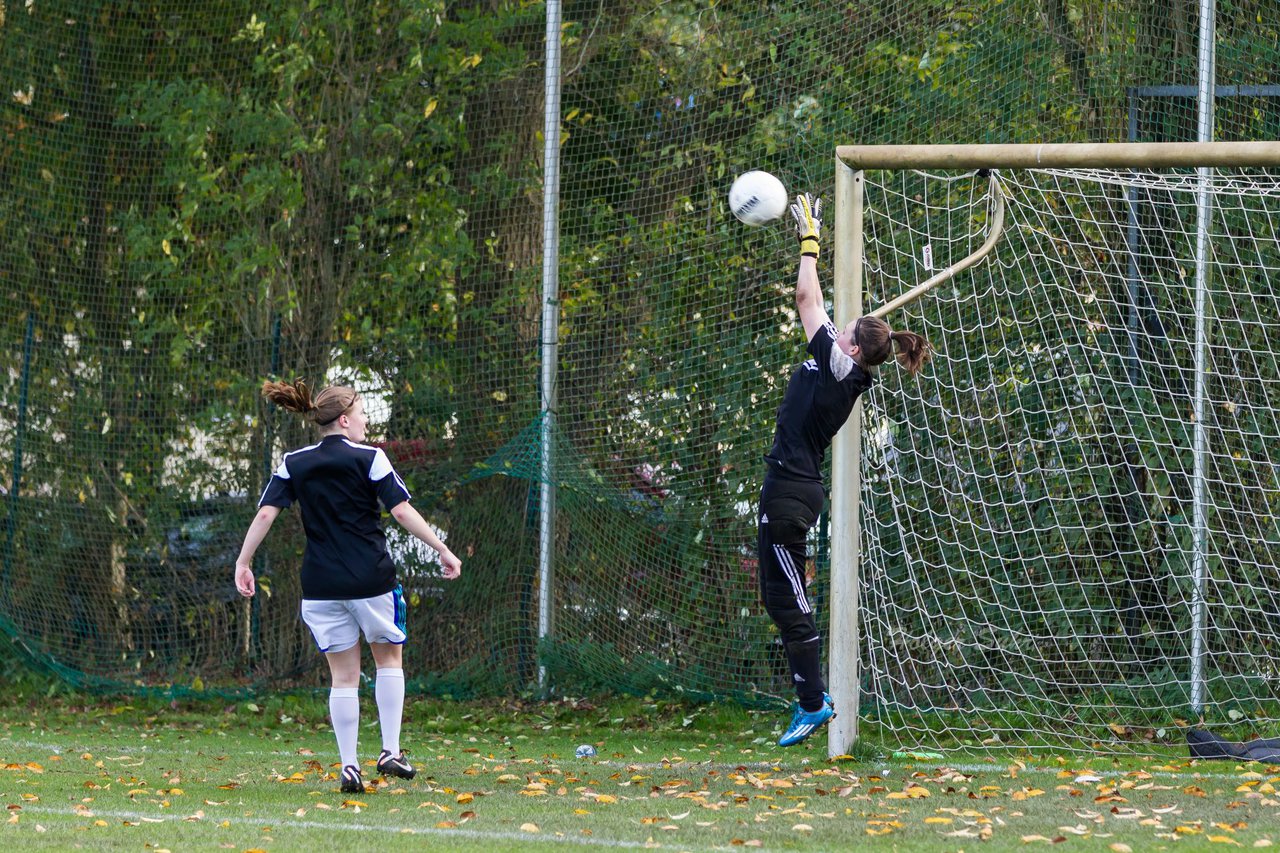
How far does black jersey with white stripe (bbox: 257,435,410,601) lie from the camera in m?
6.08

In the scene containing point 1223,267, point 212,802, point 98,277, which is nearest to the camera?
point 212,802

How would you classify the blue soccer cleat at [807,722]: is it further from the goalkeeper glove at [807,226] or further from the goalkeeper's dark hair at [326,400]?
the goalkeeper's dark hair at [326,400]

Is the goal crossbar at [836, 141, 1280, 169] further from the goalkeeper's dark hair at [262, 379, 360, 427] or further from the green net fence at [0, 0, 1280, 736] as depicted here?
the goalkeeper's dark hair at [262, 379, 360, 427]

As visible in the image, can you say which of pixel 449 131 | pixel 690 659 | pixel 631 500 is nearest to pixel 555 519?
pixel 631 500

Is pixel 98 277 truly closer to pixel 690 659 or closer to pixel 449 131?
pixel 449 131

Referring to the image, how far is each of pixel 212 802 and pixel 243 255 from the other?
5.79 metres

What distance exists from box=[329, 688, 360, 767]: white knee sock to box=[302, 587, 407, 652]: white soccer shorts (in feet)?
0.63

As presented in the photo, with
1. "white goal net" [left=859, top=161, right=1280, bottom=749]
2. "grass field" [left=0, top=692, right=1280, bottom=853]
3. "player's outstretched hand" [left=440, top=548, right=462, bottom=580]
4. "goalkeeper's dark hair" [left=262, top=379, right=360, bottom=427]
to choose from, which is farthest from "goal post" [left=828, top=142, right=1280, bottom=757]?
"goalkeeper's dark hair" [left=262, top=379, right=360, bottom=427]

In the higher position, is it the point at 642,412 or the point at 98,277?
the point at 98,277

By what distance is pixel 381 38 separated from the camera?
35.5 ft

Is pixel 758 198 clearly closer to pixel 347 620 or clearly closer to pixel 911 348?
pixel 911 348

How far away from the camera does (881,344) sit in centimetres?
654

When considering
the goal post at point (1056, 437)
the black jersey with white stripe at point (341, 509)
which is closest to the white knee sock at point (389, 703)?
the black jersey with white stripe at point (341, 509)

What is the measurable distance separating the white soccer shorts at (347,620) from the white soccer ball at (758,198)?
98.0 inches
